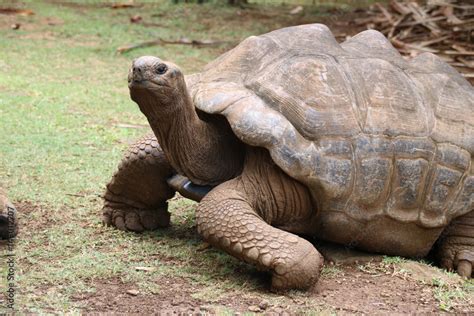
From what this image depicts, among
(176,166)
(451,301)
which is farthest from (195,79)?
(451,301)

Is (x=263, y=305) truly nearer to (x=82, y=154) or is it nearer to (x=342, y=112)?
(x=342, y=112)

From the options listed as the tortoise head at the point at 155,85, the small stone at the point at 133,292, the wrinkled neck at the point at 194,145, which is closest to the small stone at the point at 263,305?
the small stone at the point at 133,292

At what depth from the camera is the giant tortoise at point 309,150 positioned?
3.42 metres

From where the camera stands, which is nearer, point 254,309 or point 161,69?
point 254,309

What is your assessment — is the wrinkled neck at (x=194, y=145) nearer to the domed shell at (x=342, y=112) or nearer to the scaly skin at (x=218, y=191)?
the scaly skin at (x=218, y=191)

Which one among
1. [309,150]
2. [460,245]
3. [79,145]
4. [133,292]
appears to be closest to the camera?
[133,292]

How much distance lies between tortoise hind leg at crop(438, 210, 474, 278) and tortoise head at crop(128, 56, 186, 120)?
1653 millimetres

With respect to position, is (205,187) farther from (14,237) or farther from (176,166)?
(14,237)

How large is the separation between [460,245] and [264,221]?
1174 mm

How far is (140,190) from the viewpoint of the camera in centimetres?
416

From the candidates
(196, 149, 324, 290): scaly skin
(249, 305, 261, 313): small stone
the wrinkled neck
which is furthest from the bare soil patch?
the wrinkled neck

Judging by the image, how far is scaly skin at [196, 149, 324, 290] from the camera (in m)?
3.30

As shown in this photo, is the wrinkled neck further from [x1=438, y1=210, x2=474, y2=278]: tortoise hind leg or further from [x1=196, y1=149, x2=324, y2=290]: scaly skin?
[x1=438, y1=210, x2=474, y2=278]: tortoise hind leg

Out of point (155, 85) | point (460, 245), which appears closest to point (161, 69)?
point (155, 85)
